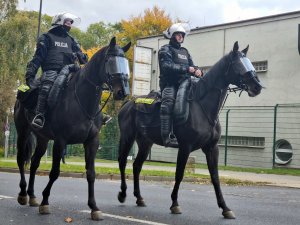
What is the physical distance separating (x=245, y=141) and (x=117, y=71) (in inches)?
852

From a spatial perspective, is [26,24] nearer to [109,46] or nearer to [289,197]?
[289,197]

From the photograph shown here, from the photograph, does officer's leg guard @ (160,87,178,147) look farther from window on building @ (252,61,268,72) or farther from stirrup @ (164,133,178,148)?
window on building @ (252,61,268,72)

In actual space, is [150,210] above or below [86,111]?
below

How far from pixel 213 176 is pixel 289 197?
4846 mm

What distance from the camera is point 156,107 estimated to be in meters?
10.0

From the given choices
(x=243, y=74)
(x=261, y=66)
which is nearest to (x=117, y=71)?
(x=243, y=74)

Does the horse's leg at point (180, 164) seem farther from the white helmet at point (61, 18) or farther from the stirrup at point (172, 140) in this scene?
the white helmet at point (61, 18)

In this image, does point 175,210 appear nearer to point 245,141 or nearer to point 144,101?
point 144,101

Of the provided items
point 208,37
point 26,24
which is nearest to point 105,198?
point 208,37

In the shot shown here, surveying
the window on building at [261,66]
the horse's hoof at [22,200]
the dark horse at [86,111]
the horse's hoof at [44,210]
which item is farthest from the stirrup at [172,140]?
the window on building at [261,66]

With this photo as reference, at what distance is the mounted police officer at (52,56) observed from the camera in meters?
8.67

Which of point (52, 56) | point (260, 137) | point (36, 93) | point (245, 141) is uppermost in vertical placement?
point (52, 56)

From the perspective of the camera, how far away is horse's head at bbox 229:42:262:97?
8656mm

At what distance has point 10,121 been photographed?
A: 3916 cm
